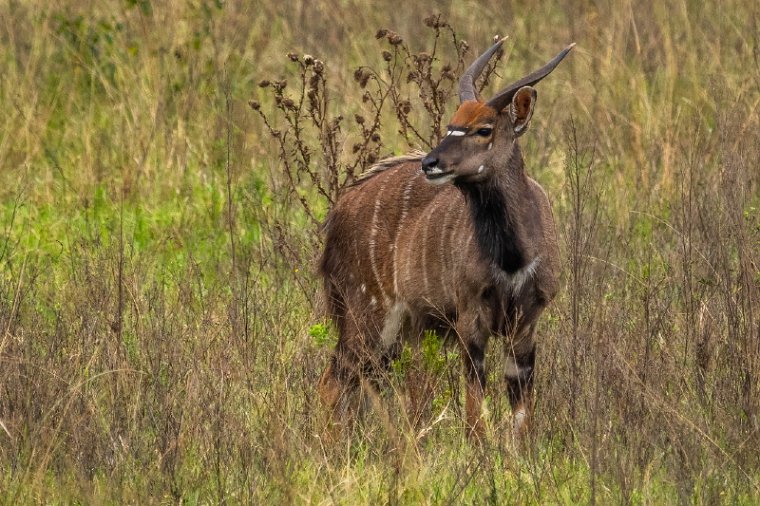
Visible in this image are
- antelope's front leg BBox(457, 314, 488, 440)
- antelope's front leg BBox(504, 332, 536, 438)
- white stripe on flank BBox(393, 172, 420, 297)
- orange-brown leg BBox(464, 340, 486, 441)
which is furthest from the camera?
white stripe on flank BBox(393, 172, 420, 297)

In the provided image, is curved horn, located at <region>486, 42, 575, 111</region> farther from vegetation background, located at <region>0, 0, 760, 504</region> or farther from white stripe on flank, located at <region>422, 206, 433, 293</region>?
white stripe on flank, located at <region>422, 206, 433, 293</region>

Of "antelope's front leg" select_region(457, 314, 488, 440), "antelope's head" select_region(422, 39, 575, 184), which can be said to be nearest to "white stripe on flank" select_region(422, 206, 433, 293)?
"antelope's front leg" select_region(457, 314, 488, 440)

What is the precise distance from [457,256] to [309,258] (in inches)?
61.7

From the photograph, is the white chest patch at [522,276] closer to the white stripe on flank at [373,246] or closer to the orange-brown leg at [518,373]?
the orange-brown leg at [518,373]

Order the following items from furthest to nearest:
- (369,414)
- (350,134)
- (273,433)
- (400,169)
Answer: (350,134) → (400,169) → (369,414) → (273,433)

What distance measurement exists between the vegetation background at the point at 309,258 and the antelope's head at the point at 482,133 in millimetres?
280

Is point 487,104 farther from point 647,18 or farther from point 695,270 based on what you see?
point 647,18

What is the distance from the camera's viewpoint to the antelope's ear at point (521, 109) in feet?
20.0

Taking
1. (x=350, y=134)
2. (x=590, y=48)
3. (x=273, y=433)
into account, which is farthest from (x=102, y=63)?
(x=273, y=433)

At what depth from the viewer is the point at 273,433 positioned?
5289 mm

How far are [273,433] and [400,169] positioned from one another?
1.82m

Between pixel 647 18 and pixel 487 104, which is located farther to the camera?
pixel 647 18

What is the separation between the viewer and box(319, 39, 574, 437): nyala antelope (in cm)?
604

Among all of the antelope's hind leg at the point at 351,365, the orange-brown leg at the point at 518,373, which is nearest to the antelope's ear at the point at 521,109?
the orange-brown leg at the point at 518,373
